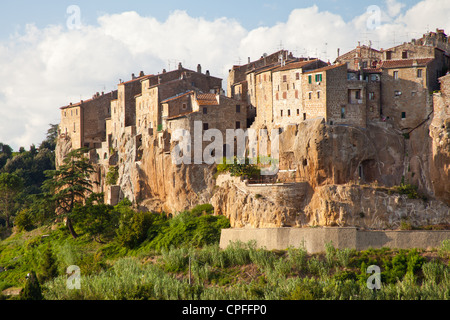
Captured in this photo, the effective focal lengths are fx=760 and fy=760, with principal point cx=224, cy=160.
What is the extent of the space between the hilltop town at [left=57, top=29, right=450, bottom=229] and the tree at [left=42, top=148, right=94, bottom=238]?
6584 millimetres

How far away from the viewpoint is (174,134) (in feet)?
243

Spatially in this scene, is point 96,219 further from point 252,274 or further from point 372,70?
point 372,70

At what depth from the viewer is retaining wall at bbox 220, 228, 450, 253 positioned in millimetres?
59594

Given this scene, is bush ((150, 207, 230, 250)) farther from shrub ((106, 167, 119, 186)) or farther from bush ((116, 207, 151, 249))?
shrub ((106, 167, 119, 186))

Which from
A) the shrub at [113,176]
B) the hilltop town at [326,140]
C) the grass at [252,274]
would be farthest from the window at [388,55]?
the shrub at [113,176]

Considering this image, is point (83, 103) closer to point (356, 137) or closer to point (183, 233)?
point (183, 233)

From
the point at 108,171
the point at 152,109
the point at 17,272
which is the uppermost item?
the point at 152,109

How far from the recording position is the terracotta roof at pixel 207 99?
7481cm

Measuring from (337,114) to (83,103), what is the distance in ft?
125

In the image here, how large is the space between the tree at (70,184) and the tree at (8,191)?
36.5 ft

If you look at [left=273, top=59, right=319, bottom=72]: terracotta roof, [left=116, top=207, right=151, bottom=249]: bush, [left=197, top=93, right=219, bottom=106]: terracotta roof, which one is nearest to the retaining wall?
[left=116, top=207, right=151, bottom=249]: bush

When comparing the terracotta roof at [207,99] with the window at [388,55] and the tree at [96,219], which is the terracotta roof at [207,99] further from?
the window at [388,55]

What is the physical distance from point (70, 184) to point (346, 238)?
35.1 m
